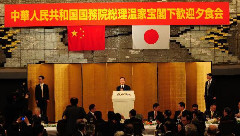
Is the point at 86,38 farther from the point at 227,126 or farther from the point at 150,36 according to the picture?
the point at 227,126

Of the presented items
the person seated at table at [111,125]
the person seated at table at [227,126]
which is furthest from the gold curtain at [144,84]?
the person seated at table at [227,126]

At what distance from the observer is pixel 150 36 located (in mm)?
13539

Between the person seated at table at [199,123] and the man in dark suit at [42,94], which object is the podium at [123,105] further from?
the man in dark suit at [42,94]

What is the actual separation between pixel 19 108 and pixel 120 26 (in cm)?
523

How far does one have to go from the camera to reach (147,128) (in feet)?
32.0

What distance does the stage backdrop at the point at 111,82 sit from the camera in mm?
12789

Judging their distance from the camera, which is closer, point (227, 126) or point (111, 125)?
point (227, 126)

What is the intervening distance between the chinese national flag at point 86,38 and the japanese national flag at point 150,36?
0.99 meters

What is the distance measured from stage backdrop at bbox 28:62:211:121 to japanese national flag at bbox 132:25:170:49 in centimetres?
91

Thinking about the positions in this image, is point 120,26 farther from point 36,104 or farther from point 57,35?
point 36,104

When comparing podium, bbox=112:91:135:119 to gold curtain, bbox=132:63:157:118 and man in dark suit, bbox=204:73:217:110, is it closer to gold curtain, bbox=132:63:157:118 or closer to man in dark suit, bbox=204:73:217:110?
gold curtain, bbox=132:63:157:118

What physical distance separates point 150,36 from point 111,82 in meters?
1.86

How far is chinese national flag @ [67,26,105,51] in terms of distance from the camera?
1362 cm

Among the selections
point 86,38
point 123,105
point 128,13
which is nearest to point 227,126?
point 123,105
